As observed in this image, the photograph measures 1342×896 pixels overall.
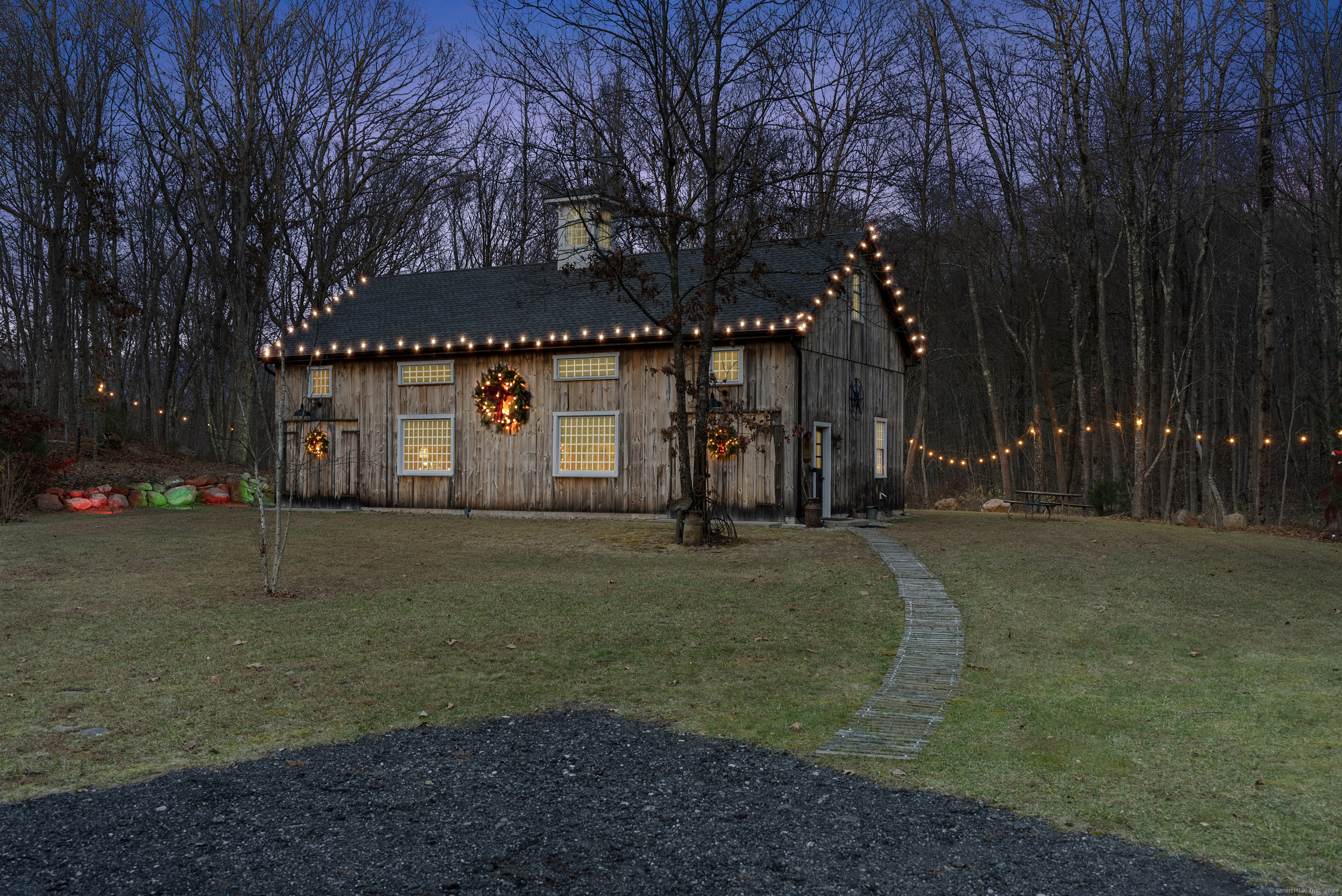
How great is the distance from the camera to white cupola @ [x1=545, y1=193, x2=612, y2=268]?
58.4 feet

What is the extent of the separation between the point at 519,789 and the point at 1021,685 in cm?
395

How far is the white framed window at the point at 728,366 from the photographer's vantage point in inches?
727

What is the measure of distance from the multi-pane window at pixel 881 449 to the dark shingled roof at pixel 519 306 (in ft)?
13.8

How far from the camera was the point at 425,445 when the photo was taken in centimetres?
2178

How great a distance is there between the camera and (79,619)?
8.73 meters

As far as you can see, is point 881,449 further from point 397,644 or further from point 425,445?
point 397,644

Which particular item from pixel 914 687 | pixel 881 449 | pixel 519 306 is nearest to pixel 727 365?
pixel 519 306

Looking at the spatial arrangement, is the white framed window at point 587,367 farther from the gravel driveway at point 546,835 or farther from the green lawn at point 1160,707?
the gravel driveway at point 546,835

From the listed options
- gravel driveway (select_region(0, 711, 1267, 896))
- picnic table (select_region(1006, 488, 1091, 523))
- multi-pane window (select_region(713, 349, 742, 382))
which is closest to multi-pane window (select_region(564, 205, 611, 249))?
multi-pane window (select_region(713, 349, 742, 382))

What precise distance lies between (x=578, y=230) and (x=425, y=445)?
694 centimetres

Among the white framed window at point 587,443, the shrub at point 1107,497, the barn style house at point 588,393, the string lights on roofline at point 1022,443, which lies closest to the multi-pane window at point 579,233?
the barn style house at point 588,393

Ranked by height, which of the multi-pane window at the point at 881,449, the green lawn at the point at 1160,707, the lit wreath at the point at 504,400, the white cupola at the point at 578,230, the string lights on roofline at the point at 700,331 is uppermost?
the white cupola at the point at 578,230

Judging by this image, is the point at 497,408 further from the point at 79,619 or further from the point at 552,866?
the point at 552,866

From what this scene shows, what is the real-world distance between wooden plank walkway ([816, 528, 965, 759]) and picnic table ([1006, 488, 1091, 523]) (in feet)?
30.4
